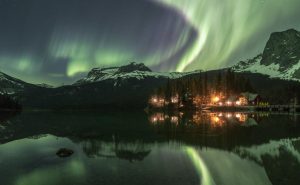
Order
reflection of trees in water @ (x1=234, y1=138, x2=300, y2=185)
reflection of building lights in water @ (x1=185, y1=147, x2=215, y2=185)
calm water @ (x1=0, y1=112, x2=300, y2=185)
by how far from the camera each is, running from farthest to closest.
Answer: reflection of trees in water @ (x1=234, y1=138, x2=300, y2=185) → calm water @ (x1=0, y1=112, x2=300, y2=185) → reflection of building lights in water @ (x1=185, y1=147, x2=215, y2=185)

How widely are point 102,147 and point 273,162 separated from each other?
25777mm

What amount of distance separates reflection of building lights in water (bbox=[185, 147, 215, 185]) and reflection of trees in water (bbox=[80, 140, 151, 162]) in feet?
19.7

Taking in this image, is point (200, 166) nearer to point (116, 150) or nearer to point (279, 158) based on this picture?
point (279, 158)

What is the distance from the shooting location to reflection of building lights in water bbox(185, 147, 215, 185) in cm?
3134

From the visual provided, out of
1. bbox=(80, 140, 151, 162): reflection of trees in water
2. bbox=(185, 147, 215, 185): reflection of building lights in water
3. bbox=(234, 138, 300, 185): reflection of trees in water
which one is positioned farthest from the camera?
bbox=(80, 140, 151, 162): reflection of trees in water

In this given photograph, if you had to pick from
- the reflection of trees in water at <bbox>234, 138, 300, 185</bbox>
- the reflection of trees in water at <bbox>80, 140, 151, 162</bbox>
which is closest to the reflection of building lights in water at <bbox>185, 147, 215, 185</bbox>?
the reflection of trees in water at <bbox>234, 138, 300, 185</bbox>

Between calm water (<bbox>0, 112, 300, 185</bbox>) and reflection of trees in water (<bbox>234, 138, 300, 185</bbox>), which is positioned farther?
reflection of trees in water (<bbox>234, 138, 300, 185</bbox>)

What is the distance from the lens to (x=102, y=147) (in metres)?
53.5

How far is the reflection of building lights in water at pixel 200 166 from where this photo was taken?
31.3m

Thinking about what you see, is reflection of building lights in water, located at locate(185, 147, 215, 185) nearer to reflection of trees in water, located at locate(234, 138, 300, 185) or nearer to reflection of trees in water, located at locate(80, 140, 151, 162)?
reflection of trees in water, located at locate(234, 138, 300, 185)

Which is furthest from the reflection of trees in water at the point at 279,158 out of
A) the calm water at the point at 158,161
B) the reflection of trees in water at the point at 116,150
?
the reflection of trees in water at the point at 116,150

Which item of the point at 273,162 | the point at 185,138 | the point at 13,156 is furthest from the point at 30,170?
the point at 185,138

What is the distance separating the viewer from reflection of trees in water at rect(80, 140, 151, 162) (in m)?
45.3

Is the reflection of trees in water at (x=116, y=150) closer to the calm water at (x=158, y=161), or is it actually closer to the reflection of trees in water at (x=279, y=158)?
the calm water at (x=158, y=161)
